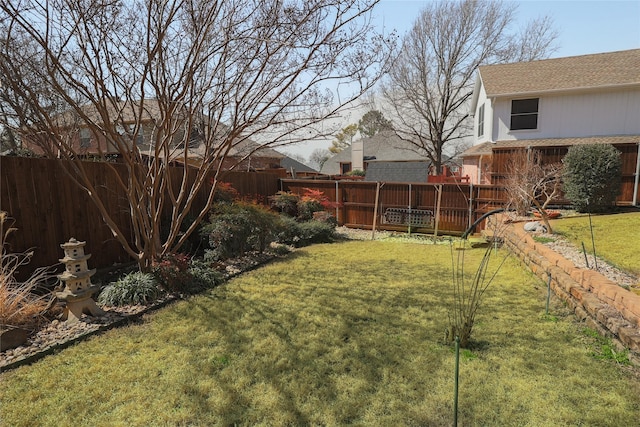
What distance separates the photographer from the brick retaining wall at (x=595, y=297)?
3146 millimetres

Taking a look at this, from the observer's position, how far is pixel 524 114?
13641 mm

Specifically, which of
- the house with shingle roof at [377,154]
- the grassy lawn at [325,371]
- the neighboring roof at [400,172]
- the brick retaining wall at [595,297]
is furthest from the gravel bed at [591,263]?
the house with shingle roof at [377,154]

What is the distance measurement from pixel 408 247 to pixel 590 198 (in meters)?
4.85

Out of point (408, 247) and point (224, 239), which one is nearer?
point (224, 239)

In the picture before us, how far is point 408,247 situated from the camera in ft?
28.6

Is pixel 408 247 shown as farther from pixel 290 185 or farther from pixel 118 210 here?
pixel 118 210

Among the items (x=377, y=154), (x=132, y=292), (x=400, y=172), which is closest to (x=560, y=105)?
(x=400, y=172)

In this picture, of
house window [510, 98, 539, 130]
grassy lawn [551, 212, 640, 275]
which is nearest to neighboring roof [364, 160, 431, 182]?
house window [510, 98, 539, 130]

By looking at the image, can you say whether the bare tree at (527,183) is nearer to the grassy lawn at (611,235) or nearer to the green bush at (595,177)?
the green bush at (595,177)

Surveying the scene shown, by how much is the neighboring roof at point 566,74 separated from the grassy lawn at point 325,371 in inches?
465

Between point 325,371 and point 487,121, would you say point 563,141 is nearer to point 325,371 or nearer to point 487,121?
point 487,121

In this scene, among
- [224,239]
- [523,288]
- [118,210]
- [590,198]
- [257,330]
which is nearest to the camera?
[257,330]

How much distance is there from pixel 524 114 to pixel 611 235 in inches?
353

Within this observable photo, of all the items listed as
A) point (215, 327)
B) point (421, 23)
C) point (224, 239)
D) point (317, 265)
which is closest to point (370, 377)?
point (215, 327)
